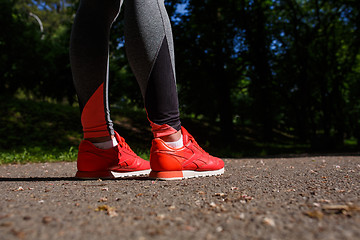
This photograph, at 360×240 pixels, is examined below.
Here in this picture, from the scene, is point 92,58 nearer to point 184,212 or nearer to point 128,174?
point 128,174

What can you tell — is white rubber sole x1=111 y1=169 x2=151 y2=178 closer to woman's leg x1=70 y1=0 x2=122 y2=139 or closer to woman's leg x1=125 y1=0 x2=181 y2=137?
woman's leg x1=70 y1=0 x2=122 y2=139

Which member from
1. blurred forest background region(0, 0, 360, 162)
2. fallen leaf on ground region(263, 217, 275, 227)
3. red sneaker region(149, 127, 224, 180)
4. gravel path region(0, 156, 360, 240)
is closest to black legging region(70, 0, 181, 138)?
red sneaker region(149, 127, 224, 180)

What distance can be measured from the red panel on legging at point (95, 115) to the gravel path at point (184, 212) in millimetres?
487

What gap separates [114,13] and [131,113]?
11.3 metres

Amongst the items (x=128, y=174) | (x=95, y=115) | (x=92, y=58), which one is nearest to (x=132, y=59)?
(x=92, y=58)

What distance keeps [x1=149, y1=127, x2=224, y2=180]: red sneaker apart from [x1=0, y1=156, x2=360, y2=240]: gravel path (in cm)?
19

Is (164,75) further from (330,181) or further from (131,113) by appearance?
(131,113)

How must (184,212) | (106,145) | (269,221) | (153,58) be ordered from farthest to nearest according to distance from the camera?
(106,145), (153,58), (184,212), (269,221)

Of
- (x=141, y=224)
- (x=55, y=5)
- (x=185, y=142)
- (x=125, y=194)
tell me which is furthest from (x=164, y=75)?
(x=55, y=5)

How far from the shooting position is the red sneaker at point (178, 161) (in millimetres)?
1820

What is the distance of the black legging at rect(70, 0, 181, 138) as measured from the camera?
5.90ft

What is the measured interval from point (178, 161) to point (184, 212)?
31.3 inches

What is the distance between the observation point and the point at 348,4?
38.0 ft

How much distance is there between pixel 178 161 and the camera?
1.85m
